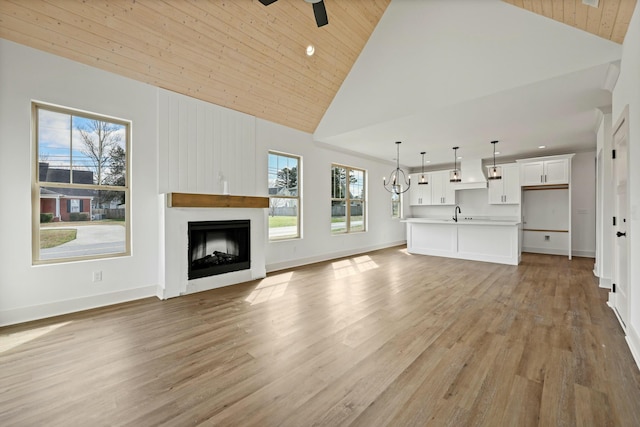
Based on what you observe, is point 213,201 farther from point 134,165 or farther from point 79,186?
point 79,186

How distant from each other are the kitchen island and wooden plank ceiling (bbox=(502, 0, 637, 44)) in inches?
163

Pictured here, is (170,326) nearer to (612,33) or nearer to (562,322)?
(562,322)

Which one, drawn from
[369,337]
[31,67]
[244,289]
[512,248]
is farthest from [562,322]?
[31,67]

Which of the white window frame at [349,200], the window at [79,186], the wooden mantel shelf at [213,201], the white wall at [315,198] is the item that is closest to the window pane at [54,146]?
the window at [79,186]

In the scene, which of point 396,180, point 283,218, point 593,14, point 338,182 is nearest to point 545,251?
point 396,180

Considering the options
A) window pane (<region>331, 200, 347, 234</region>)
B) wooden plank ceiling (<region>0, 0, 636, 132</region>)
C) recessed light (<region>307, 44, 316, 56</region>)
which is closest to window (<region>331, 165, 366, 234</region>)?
window pane (<region>331, 200, 347, 234</region>)

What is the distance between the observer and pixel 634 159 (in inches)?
98.2

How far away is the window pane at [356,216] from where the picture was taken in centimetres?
783

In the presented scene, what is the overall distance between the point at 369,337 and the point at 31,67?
477 cm

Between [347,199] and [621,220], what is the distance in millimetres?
5198

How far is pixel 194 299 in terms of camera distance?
13.1 ft

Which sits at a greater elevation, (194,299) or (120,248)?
(120,248)

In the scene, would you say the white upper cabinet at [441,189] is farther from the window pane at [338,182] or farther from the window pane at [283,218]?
the window pane at [283,218]

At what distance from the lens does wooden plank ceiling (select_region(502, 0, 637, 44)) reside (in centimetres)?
254
